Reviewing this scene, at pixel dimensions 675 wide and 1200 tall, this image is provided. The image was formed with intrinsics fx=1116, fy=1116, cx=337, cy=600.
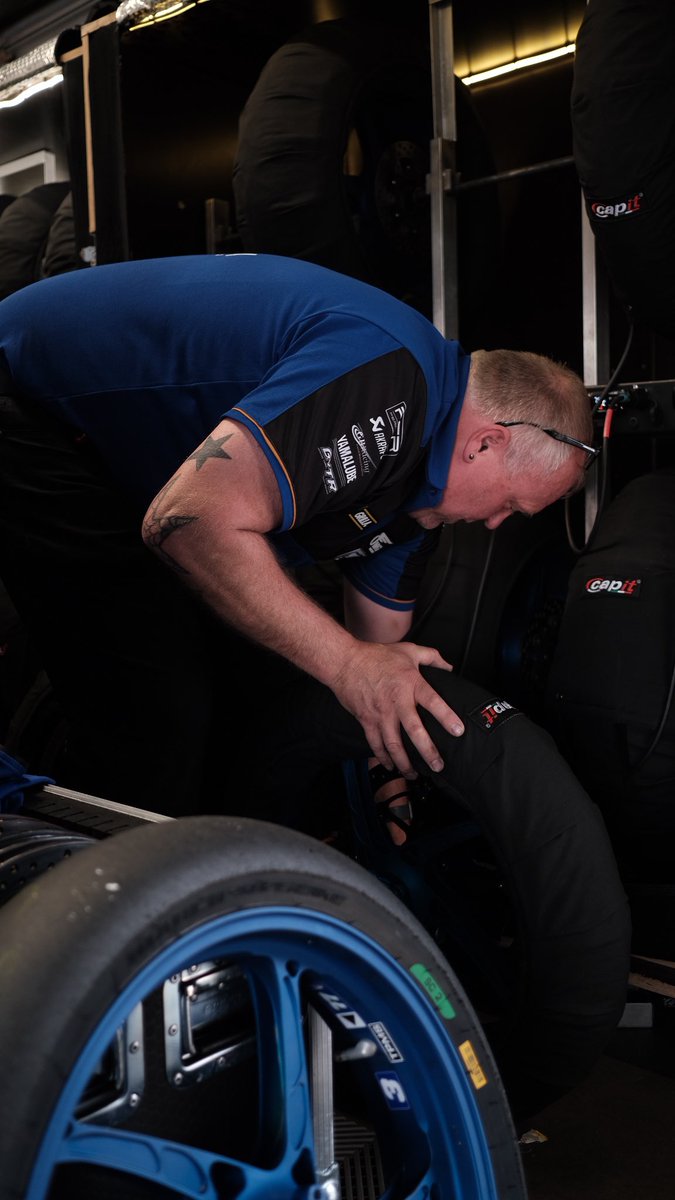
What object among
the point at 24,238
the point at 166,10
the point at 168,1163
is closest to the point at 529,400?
the point at 168,1163

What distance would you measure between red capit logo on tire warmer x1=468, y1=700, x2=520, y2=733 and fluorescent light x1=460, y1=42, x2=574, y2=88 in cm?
208

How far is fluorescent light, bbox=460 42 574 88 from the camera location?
3.01 metres

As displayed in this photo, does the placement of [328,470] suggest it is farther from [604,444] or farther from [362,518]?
[604,444]

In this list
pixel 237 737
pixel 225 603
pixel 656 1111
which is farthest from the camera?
pixel 237 737

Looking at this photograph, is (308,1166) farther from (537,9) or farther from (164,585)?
(537,9)

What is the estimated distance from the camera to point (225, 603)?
1431mm

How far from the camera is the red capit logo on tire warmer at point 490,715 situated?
61.0 inches

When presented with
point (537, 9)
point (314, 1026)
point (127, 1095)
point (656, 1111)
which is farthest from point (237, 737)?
point (537, 9)

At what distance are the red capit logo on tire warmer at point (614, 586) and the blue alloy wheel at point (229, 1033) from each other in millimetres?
1001

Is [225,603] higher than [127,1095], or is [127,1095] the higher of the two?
[225,603]

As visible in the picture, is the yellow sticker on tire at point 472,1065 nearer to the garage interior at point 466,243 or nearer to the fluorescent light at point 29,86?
the garage interior at point 466,243

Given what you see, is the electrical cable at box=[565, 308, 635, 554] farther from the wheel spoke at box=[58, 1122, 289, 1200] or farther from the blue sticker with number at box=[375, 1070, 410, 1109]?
the wheel spoke at box=[58, 1122, 289, 1200]

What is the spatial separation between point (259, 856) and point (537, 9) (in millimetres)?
2841

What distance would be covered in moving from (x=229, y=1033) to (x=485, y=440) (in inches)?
42.4
